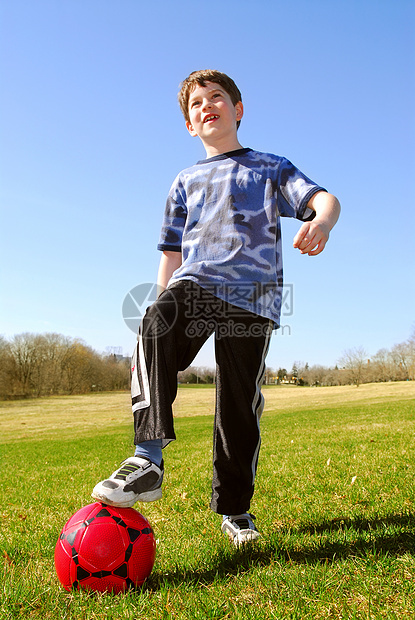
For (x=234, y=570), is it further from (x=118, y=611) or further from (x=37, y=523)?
(x=37, y=523)

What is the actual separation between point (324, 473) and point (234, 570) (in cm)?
320

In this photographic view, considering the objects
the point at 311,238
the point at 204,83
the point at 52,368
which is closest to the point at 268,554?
the point at 311,238

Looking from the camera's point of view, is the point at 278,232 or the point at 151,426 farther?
the point at 278,232

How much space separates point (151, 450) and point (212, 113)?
96.9 inches

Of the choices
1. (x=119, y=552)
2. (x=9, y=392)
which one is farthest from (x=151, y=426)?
(x=9, y=392)

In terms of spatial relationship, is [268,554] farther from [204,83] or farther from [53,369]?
[53,369]

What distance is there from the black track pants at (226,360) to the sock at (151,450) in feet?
1.10

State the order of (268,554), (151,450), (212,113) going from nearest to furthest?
(151,450) < (268,554) < (212,113)

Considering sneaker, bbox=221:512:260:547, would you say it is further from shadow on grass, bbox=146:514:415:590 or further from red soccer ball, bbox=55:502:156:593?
red soccer ball, bbox=55:502:156:593

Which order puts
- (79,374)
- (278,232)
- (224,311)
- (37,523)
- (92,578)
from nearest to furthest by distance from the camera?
(92,578), (224,311), (278,232), (37,523), (79,374)

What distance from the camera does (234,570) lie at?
253 cm

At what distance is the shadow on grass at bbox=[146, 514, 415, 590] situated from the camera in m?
2.53

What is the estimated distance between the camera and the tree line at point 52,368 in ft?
201

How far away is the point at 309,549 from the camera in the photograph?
2.80 m
